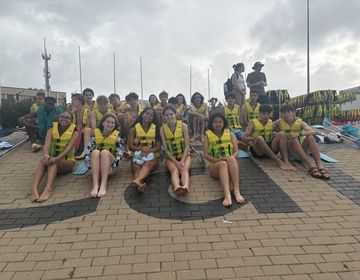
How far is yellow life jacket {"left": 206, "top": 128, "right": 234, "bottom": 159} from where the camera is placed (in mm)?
5687

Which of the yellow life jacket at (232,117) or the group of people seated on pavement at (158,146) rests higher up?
the yellow life jacket at (232,117)

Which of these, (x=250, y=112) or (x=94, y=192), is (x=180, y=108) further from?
(x=94, y=192)

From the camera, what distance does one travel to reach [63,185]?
571 cm

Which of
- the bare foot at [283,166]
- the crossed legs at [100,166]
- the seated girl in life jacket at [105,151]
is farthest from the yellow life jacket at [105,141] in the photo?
the bare foot at [283,166]

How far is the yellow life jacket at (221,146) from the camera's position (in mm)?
5687

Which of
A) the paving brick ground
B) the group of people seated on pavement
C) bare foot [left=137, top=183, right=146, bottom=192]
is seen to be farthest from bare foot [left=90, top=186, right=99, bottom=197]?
bare foot [left=137, top=183, right=146, bottom=192]

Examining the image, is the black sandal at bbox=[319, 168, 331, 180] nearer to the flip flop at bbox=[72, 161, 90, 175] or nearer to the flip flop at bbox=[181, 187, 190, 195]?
the flip flop at bbox=[181, 187, 190, 195]

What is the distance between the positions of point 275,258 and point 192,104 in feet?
21.1

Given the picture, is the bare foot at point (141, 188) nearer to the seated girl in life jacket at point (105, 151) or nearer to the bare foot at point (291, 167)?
the seated girl in life jacket at point (105, 151)

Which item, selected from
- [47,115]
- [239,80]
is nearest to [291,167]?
[239,80]

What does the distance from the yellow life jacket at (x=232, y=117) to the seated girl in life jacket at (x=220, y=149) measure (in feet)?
9.02

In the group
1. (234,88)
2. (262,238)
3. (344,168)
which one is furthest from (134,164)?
(234,88)

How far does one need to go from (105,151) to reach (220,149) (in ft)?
6.20

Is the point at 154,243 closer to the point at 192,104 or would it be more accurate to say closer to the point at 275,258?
the point at 275,258
